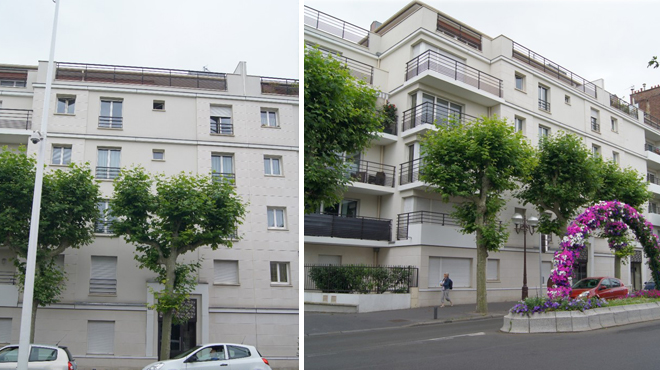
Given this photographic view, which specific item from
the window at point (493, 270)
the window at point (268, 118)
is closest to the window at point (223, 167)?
the window at point (268, 118)

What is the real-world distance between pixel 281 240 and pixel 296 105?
2.03 m

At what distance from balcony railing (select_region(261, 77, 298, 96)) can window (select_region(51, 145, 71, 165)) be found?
118 inches

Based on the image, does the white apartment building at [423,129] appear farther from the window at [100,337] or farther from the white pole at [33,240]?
the white pole at [33,240]

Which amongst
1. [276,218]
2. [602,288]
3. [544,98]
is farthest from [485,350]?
[544,98]

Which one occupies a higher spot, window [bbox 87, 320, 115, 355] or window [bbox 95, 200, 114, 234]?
window [bbox 95, 200, 114, 234]

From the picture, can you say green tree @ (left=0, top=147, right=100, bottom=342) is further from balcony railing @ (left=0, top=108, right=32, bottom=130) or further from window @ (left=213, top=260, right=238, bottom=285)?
window @ (left=213, top=260, right=238, bottom=285)

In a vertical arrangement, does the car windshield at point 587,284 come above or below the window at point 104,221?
below

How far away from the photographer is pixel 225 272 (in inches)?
308

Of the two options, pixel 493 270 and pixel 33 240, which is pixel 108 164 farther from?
pixel 493 270

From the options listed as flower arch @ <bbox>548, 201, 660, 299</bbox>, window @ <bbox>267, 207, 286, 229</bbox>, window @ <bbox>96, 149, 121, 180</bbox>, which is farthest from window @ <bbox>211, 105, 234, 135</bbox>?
flower arch @ <bbox>548, 201, 660, 299</bbox>

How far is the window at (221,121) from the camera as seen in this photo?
26.3ft

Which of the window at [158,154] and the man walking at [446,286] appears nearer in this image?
the window at [158,154]

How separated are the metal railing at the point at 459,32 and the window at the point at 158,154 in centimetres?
1129

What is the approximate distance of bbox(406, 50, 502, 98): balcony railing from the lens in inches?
615
